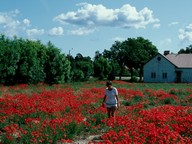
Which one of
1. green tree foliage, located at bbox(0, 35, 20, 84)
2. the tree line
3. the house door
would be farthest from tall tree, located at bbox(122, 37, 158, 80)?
green tree foliage, located at bbox(0, 35, 20, 84)

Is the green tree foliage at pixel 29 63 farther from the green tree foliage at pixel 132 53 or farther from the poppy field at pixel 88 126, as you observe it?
the green tree foliage at pixel 132 53

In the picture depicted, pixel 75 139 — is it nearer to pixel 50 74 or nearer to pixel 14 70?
pixel 14 70

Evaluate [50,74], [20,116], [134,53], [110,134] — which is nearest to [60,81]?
[50,74]

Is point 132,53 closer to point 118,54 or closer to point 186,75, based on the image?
point 118,54

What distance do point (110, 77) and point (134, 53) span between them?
54.2ft

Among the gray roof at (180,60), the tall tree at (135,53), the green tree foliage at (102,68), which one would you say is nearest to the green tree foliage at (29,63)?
the green tree foliage at (102,68)

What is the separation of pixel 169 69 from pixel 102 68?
12.9 meters

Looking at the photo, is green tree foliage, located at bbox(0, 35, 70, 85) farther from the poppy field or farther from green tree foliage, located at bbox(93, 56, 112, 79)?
the poppy field

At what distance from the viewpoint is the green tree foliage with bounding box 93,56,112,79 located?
68562 mm

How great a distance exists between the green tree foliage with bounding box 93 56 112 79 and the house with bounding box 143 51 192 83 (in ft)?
24.8

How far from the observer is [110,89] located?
13.9m

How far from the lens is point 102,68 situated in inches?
2702

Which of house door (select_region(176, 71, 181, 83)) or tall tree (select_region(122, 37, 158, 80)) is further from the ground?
tall tree (select_region(122, 37, 158, 80))

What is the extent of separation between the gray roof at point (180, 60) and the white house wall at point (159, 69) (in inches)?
66.5
